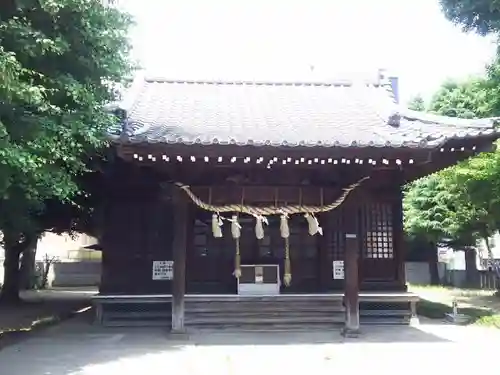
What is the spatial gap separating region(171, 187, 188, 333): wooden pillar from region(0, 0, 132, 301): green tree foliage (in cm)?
185

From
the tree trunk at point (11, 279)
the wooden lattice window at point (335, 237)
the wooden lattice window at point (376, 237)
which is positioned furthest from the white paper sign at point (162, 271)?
the tree trunk at point (11, 279)

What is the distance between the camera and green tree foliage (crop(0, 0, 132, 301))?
674 cm

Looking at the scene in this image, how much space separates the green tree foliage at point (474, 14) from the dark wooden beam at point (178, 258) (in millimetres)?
7531

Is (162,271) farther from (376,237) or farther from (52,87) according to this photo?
(52,87)

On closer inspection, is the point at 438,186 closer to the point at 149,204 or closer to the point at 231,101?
the point at 231,101

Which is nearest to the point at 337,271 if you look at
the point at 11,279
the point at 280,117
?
the point at 280,117

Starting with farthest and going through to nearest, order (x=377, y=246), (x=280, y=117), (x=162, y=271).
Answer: (x=280, y=117) < (x=377, y=246) < (x=162, y=271)

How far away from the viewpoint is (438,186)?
2344 cm

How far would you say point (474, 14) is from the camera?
12.4m

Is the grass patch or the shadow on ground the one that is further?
the grass patch

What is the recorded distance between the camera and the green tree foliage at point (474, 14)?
12.1 m

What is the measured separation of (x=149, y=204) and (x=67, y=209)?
481 cm

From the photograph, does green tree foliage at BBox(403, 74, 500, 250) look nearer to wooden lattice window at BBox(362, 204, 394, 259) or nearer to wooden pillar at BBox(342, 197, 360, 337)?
wooden lattice window at BBox(362, 204, 394, 259)

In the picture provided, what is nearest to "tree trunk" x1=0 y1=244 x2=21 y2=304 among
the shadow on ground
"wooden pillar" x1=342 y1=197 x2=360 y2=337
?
the shadow on ground
